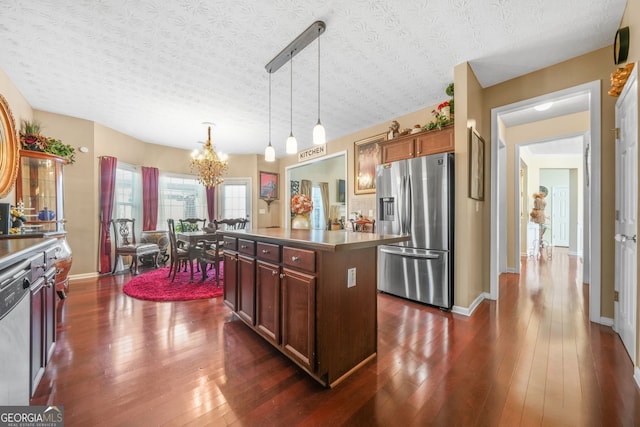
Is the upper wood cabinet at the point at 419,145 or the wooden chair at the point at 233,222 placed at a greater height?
the upper wood cabinet at the point at 419,145

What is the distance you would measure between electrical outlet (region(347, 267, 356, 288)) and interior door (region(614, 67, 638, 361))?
1916mm

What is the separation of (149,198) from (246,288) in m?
4.39

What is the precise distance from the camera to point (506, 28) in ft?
7.33

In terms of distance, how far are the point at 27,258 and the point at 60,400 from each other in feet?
2.77

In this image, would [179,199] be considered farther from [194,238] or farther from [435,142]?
[435,142]

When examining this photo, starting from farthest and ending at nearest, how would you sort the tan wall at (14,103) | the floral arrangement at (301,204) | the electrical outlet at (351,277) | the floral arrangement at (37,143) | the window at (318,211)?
the window at (318,211) → the floral arrangement at (37,143) → the tan wall at (14,103) → the floral arrangement at (301,204) → the electrical outlet at (351,277)

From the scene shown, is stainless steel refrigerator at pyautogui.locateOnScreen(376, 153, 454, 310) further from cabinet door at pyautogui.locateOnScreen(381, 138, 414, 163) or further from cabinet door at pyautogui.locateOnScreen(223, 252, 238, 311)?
cabinet door at pyautogui.locateOnScreen(223, 252, 238, 311)

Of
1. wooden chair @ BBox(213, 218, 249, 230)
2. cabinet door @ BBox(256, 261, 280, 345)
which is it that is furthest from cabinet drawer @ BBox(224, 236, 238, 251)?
wooden chair @ BBox(213, 218, 249, 230)

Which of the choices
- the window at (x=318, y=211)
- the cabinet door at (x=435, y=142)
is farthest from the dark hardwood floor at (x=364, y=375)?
the window at (x=318, y=211)

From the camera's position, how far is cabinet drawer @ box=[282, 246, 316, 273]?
156 centimetres

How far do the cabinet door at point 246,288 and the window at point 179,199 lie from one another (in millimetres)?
4342

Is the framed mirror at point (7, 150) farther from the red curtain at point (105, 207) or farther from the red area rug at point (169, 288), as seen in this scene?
the red area rug at point (169, 288)

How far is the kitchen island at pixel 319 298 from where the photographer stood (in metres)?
1.55

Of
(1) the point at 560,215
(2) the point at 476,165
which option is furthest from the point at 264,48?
(1) the point at 560,215
